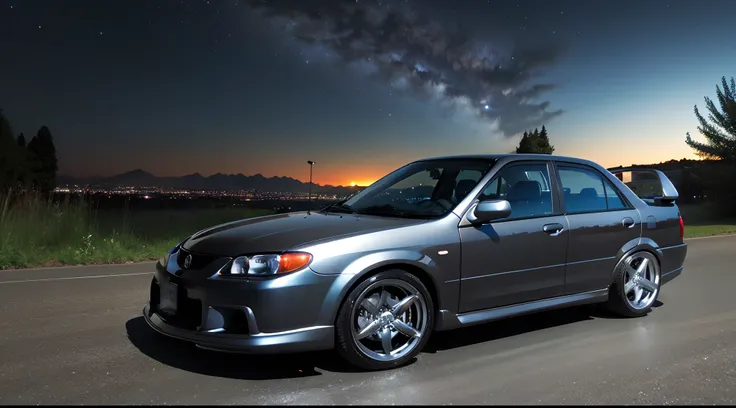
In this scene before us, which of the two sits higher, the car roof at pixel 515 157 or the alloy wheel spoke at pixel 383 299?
the car roof at pixel 515 157

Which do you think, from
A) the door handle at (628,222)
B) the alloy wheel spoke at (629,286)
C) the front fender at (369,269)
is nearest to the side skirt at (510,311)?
the front fender at (369,269)

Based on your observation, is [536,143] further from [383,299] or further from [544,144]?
[383,299]

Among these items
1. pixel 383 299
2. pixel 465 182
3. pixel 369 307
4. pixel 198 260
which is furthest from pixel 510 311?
pixel 198 260

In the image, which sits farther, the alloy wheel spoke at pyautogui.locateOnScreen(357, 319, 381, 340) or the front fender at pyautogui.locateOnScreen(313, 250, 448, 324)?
the alloy wheel spoke at pyautogui.locateOnScreen(357, 319, 381, 340)

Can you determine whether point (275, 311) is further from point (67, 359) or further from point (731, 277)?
point (731, 277)

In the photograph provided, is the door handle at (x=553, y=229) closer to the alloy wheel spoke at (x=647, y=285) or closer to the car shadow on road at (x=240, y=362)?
the alloy wheel spoke at (x=647, y=285)

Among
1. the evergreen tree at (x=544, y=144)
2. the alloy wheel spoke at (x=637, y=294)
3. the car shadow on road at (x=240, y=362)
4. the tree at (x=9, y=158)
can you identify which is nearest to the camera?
the car shadow on road at (x=240, y=362)

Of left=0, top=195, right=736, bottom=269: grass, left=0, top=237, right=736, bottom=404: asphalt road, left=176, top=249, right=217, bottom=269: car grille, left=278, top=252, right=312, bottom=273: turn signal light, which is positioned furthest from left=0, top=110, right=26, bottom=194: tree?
left=278, top=252, right=312, bottom=273: turn signal light

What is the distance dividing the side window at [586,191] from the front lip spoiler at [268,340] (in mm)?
2797

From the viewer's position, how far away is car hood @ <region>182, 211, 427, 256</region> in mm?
4055

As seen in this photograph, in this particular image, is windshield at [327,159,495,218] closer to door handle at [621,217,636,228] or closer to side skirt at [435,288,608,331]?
side skirt at [435,288,608,331]

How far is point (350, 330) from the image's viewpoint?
4.01 m

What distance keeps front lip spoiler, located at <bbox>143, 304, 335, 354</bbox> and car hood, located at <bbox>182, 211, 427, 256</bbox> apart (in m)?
0.57

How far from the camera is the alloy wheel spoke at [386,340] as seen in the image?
4.21m
